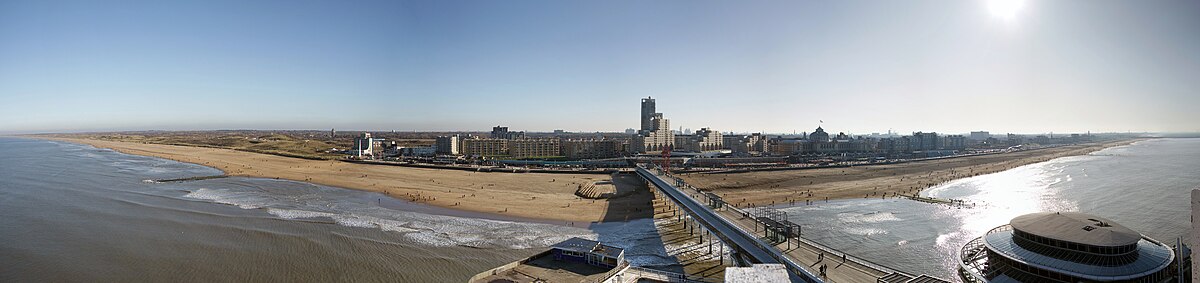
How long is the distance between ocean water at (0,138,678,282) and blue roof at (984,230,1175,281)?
14.7 metres

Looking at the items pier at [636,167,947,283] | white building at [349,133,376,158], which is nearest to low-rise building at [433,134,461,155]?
white building at [349,133,376,158]

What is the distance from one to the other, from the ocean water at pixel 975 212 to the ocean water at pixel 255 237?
1394 cm

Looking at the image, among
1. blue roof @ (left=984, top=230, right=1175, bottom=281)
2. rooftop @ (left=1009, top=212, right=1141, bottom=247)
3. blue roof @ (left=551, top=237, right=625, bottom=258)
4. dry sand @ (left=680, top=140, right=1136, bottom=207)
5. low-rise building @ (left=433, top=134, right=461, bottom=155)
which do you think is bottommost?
dry sand @ (left=680, top=140, right=1136, bottom=207)

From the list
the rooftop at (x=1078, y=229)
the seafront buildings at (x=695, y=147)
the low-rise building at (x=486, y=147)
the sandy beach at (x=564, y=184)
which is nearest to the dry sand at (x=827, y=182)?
the sandy beach at (x=564, y=184)

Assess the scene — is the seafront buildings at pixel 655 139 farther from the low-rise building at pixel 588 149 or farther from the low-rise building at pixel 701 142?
the low-rise building at pixel 588 149

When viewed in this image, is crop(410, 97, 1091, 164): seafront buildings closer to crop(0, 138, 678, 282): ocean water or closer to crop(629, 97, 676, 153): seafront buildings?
crop(629, 97, 676, 153): seafront buildings

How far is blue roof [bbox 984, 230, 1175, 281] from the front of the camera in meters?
16.7

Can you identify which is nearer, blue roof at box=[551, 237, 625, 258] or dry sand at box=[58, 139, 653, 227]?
blue roof at box=[551, 237, 625, 258]

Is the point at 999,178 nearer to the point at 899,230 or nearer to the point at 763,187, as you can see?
the point at 763,187

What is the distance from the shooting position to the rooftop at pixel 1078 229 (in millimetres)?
17688

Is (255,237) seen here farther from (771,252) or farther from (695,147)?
(695,147)

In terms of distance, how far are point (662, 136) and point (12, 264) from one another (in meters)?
125

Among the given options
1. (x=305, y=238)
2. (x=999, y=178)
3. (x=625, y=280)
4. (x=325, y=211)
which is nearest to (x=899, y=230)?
(x=625, y=280)

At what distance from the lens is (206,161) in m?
91.8
